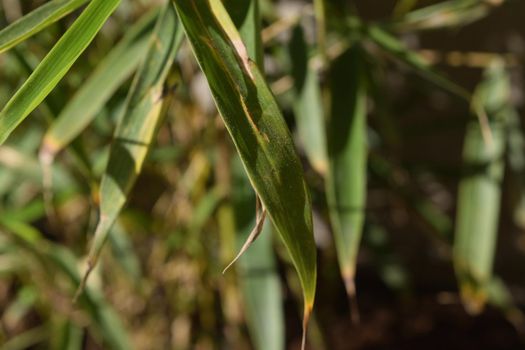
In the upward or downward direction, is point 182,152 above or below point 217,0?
below

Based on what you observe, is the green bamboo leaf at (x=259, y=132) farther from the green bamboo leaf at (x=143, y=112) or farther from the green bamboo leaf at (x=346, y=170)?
the green bamboo leaf at (x=346, y=170)

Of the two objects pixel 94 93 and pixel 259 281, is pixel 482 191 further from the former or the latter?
pixel 94 93

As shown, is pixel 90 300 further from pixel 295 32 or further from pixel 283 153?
pixel 283 153

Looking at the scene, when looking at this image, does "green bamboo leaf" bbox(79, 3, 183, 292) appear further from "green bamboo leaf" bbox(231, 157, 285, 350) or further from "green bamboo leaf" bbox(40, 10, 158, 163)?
"green bamboo leaf" bbox(231, 157, 285, 350)

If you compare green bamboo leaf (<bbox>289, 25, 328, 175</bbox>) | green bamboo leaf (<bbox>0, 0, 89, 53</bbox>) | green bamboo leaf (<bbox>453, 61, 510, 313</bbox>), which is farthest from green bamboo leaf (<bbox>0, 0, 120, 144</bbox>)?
green bamboo leaf (<bbox>453, 61, 510, 313</bbox>)

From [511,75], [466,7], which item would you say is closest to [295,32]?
[466,7]

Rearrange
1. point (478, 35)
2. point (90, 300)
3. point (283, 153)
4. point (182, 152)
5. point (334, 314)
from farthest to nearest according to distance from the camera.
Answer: point (334, 314), point (478, 35), point (182, 152), point (90, 300), point (283, 153)

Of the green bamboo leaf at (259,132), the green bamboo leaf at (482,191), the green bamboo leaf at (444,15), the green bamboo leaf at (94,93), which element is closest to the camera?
the green bamboo leaf at (259,132)

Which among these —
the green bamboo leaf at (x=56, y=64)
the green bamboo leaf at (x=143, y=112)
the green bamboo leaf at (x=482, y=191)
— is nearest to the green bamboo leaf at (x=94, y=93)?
the green bamboo leaf at (x=143, y=112)
